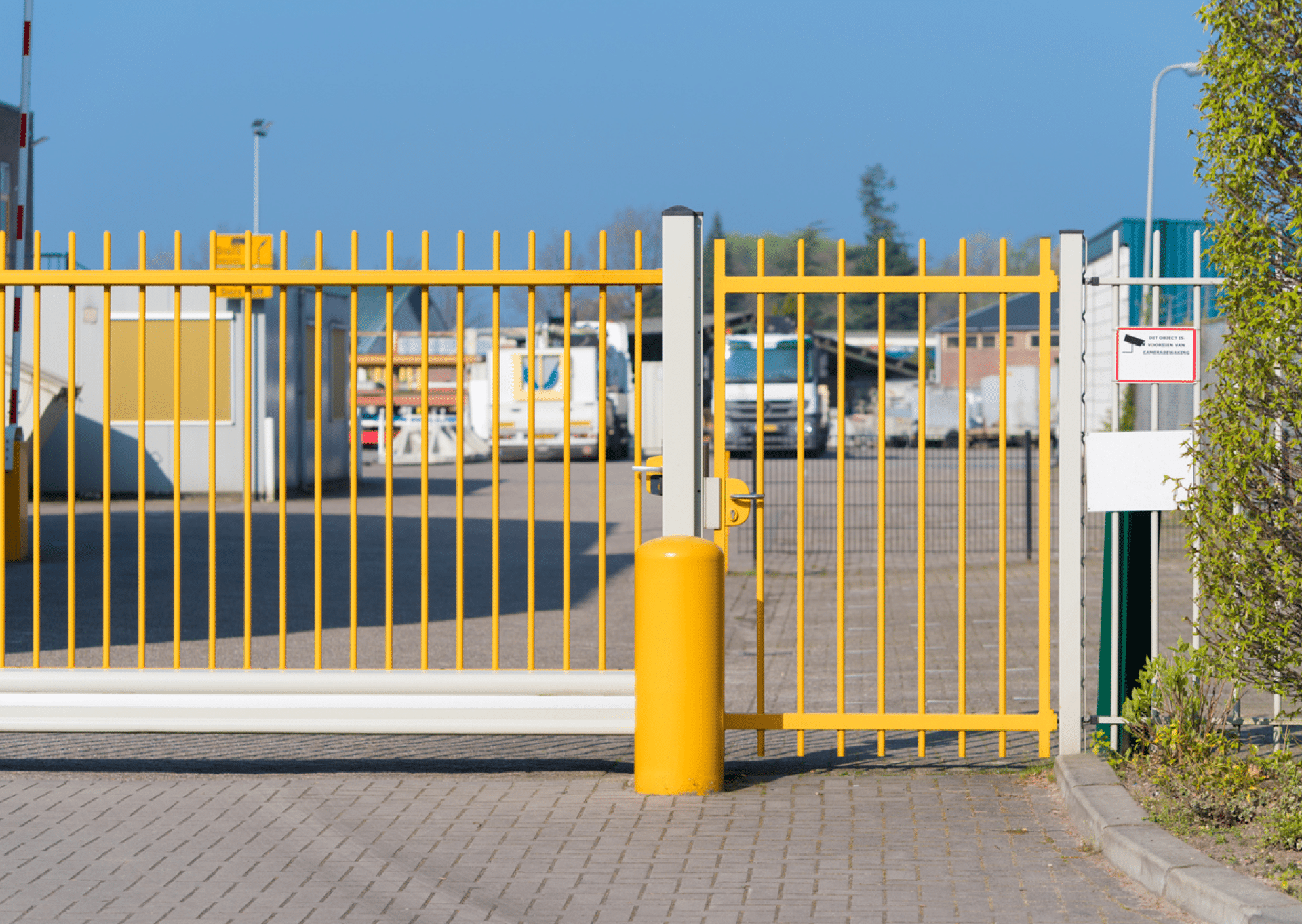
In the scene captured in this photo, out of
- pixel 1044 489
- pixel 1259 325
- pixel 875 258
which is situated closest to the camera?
pixel 1259 325

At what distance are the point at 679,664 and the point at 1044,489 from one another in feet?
5.77

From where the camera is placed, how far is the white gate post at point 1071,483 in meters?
5.85

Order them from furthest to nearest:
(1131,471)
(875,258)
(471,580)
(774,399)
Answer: (875,258), (774,399), (471,580), (1131,471)

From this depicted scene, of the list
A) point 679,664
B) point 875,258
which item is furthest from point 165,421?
point 875,258

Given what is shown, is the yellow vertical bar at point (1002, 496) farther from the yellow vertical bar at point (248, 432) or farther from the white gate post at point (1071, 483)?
the yellow vertical bar at point (248, 432)

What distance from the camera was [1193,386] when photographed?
5934 mm

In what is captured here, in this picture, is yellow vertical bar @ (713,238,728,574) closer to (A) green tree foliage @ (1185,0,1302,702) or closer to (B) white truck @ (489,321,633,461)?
(A) green tree foliage @ (1185,0,1302,702)

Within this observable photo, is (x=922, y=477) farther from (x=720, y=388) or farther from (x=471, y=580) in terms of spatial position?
(x=471, y=580)

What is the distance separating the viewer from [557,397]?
1364 inches

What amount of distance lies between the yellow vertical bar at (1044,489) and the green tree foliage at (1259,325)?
59 cm

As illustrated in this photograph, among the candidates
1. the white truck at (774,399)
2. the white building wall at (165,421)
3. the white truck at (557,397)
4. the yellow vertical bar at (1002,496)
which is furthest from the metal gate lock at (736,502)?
the white truck at (774,399)

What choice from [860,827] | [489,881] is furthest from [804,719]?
[489,881]

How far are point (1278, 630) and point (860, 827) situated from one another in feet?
5.21

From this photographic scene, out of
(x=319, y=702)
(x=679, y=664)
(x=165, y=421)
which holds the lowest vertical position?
(x=319, y=702)
